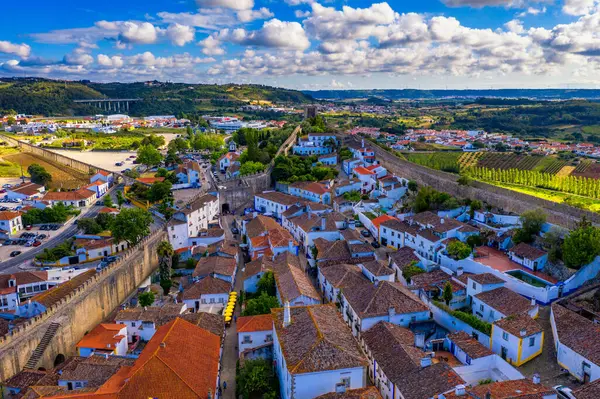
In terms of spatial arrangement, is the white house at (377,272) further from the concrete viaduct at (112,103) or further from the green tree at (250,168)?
the concrete viaduct at (112,103)

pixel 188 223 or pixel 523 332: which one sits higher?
pixel 523 332

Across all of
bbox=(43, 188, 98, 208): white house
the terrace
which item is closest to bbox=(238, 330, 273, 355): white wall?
the terrace

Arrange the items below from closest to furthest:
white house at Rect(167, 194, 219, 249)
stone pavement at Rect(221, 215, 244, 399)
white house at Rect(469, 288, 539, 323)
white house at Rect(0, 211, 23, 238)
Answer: stone pavement at Rect(221, 215, 244, 399) → white house at Rect(469, 288, 539, 323) → white house at Rect(167, 194, 219, 249) → white house at Rect(0, 211, 23, 238)

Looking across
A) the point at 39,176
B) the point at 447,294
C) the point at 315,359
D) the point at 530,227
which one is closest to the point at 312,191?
the point at 530,227

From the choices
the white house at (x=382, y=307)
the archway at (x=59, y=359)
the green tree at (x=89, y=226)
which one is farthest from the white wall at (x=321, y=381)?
the green tree at (x=89, y=226)

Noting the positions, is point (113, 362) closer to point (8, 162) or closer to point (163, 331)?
point (163, 331)

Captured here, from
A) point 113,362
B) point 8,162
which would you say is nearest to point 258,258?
point 113,362

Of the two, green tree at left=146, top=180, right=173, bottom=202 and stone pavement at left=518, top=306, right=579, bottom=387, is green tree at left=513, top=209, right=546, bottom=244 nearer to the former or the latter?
stone pavement at left=518, top=306, right=579, bottom=387

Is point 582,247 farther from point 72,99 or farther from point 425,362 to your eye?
point 72,99
